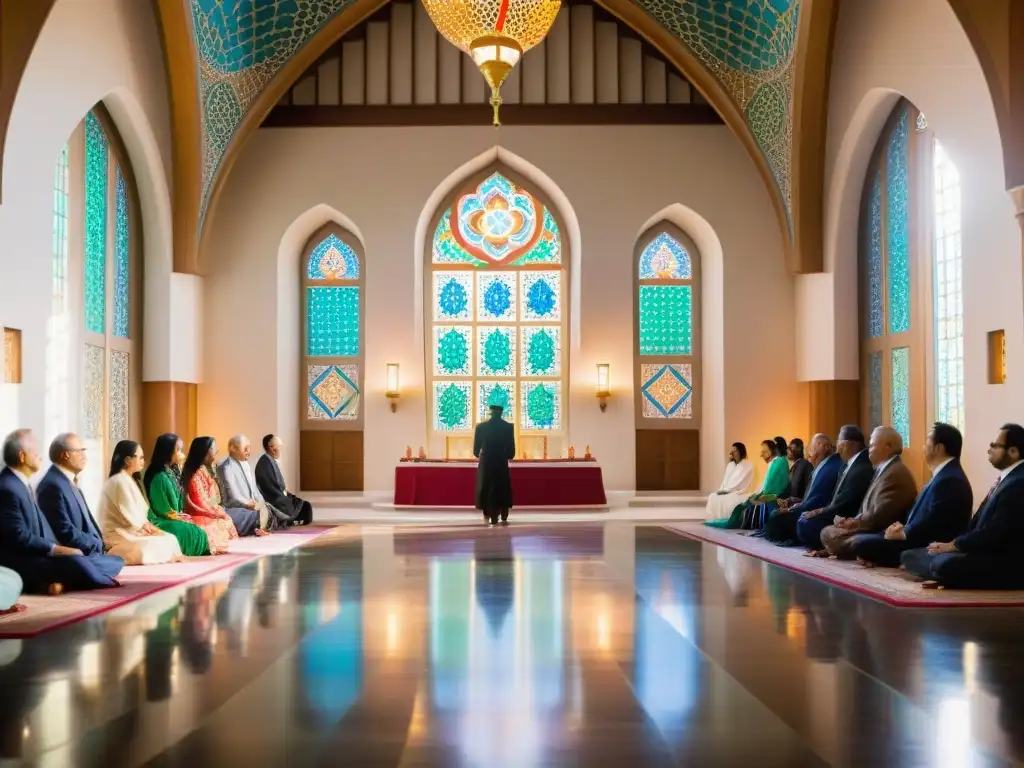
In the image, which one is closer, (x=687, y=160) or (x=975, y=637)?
(x=975, y=637)

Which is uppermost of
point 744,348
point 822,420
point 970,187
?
point 970,187

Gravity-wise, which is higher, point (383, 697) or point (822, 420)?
point (822, 420)

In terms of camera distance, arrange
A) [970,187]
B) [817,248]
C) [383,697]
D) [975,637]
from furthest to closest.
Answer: [817,248] < [970,187] < [975,637] < [383,697]

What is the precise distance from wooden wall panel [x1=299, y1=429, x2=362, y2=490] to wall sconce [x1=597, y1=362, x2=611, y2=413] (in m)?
3.27

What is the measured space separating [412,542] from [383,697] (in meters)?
5.80

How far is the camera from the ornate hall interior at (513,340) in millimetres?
3889

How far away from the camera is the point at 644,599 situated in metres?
6.06

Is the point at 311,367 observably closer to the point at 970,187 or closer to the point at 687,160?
the point at 687,160

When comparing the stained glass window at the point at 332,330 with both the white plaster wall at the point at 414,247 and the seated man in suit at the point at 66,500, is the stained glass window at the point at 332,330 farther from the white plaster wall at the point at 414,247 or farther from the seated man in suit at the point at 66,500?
the seated man in suit at the point at 66,500

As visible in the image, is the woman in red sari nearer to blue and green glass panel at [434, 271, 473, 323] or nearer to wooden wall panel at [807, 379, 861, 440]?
blue and green glass panel at [434, 271, 473, 323]

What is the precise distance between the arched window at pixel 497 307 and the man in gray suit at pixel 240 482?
4.54m

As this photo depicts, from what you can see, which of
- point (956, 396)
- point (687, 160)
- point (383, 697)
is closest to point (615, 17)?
point (687, 160)

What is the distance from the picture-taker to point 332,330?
1502 centimetres

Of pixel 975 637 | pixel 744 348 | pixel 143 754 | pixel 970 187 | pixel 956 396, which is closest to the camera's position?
pixel 143 754
